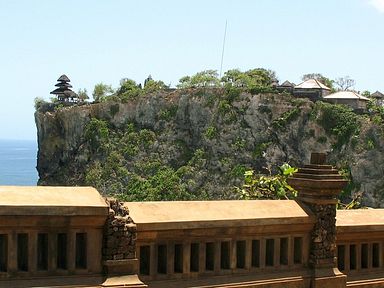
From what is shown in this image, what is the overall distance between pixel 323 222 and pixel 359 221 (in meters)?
0.70

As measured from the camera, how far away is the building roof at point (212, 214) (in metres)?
6.36

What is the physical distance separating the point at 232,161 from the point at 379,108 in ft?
45.9

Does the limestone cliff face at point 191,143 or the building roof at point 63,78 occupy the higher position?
the building roof at point 63,78

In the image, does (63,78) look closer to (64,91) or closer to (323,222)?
(64,91)

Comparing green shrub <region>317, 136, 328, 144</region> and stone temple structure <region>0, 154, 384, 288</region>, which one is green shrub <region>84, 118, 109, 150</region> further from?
stone temple structure <region>0, 154, 384, 288</region>

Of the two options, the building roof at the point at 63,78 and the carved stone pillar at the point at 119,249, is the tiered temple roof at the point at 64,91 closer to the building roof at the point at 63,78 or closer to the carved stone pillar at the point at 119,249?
Result: the building roof at the point at 63,78

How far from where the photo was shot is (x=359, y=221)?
783 centimetres

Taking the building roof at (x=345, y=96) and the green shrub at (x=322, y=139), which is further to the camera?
the building roof at (x=345, y=96)

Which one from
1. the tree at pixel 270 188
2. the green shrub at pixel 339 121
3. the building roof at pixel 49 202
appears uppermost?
the green shrub at pixel 339 121

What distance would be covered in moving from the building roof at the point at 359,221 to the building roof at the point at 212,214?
23.7 inches

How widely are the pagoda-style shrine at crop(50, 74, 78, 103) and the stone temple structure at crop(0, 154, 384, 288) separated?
59451mm

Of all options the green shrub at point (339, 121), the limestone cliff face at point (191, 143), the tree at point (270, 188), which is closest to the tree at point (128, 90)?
the limestone cliff face at point (191, 143)

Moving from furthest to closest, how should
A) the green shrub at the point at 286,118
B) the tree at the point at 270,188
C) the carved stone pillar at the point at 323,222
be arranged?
1. the green shrub at the point at 286,118
2. the tree at the point at 270,188
3. the carved stone pillar at the point at 323,222

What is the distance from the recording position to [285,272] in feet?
23.7
